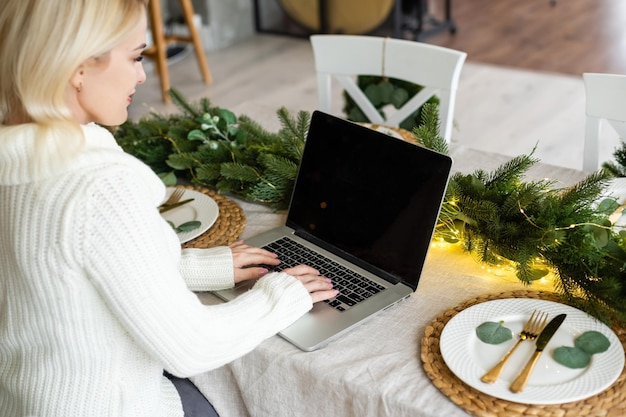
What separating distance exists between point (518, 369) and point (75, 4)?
71 cm

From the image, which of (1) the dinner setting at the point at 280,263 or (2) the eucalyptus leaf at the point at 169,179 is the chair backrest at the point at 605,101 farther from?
(2) the eucalyptus leaf at the point at 169,179

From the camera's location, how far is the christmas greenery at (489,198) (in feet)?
3.76

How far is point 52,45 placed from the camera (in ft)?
3.09

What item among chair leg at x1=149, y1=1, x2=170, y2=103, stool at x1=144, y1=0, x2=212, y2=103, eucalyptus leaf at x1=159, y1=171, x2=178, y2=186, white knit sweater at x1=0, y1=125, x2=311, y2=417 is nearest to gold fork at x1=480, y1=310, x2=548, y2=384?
white knit sweater at x1=0, y1=125, x2=311, y2=417

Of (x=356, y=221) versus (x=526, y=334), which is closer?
(x=526, y=334)

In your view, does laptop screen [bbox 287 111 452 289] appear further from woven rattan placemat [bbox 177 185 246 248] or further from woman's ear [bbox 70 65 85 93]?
woman's ear [bbox 70 65 85 93]

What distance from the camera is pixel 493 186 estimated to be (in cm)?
132

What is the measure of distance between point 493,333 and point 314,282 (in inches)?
11.2

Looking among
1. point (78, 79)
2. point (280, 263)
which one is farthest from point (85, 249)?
point (280, 263)

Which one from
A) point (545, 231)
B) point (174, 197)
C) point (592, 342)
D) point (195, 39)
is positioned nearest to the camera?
point (592, 342)

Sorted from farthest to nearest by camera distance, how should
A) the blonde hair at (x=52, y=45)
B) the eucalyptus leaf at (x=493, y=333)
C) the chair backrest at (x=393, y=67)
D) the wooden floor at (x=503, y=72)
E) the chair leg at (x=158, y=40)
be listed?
1. the chair leg at (x=158, y=40)
2. the wooden floor at (x=503, y=72)
3. the chair backrest at (x=393, y=67)
4. the eucalyptus leaf at (x=493, y=333)
5. the blonde hair at (x=52, y=45)

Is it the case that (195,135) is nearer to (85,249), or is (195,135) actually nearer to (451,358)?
(85,249)

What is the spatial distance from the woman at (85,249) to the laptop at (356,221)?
4.4 inches

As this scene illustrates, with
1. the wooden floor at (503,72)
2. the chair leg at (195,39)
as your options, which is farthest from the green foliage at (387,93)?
the chair leg at (195,39)
